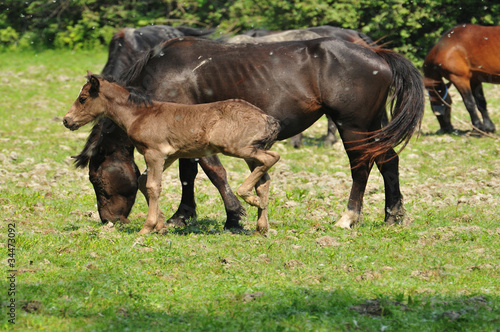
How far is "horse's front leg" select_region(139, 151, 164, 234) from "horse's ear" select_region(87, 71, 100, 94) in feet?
2.82

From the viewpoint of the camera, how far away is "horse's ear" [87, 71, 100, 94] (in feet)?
23.3

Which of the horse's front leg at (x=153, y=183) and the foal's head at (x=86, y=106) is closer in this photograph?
the horse's front leg at (x=153, y=183)

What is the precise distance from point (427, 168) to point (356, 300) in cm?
665

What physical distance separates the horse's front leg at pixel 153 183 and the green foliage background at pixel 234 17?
46.1 feet

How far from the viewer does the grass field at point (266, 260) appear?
15.8 ft

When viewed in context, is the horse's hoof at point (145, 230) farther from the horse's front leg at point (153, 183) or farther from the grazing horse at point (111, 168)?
the grazing horse at point (111, 168)

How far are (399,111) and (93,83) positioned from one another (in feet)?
11.3

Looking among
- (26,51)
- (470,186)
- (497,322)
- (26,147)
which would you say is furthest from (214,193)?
(26,51)

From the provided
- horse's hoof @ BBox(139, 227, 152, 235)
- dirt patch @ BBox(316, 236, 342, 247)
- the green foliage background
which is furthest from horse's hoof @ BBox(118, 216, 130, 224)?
the green foliage background

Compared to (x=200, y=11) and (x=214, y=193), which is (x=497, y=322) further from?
(x=200, y=11)

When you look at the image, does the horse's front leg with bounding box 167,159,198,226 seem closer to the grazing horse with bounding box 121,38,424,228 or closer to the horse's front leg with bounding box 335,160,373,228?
the grazing horse with bounding box 121,38,424,228

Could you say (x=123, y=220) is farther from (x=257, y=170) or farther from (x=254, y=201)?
(x=257, y=170)

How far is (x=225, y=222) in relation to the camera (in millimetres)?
8125

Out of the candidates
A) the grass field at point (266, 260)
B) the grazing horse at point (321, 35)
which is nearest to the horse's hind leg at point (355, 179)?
the grass field at point (266, 260)
